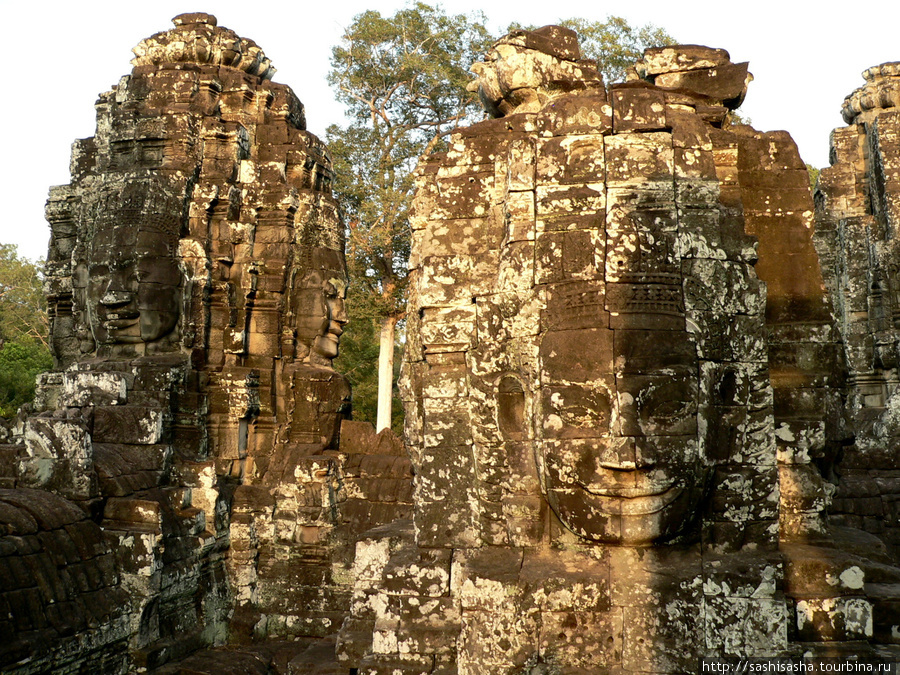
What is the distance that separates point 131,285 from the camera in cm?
995

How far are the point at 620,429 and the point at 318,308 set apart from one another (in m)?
6.83

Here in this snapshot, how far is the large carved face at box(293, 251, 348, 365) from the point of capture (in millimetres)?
10867

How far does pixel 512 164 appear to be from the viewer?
529cm

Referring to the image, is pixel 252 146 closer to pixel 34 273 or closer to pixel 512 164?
pixel 512 164

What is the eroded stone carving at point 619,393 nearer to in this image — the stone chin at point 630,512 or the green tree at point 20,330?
the stone chin at point 630,512

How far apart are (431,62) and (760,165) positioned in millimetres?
18049

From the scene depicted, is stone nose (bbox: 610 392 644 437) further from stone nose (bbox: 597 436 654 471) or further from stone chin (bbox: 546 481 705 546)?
stone chin (bbox: 546 481 705 546)

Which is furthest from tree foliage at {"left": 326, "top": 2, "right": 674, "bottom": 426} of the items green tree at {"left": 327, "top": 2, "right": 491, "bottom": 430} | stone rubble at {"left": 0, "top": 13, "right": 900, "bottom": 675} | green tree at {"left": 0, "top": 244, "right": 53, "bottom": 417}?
stone rubble at {"left": 0, "top": 13, "right": 900, "bottom": 675}

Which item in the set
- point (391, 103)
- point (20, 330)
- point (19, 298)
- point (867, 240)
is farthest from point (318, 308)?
point (19, 298)

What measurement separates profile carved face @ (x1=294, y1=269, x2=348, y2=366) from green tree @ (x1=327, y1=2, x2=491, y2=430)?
9.88 meters

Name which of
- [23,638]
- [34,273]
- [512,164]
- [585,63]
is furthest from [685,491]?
[34,273]

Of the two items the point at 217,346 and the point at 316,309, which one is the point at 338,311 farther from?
the point at 217,346

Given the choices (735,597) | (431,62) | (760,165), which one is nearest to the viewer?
(735,597)

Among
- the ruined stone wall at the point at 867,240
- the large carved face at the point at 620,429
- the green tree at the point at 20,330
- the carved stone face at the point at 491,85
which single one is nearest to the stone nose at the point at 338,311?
the carved stone face at the point at 491,85
